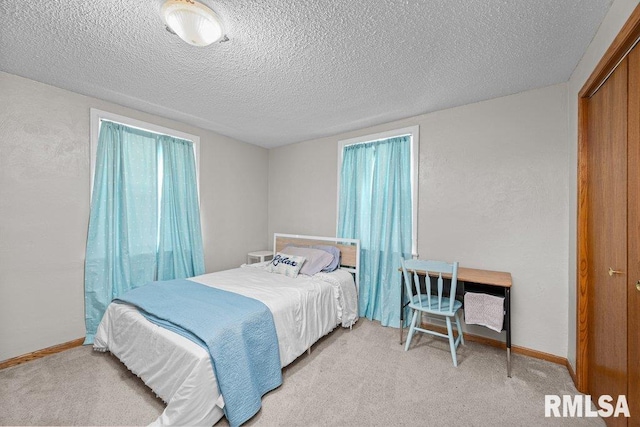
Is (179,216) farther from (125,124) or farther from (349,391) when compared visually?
(349,391)

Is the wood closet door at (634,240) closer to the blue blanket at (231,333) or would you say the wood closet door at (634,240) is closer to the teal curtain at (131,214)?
the blue blanket at (231,333)

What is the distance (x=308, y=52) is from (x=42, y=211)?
9.06 ft

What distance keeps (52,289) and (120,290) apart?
52cm

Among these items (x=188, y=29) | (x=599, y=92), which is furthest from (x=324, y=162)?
(x=599, y=92)

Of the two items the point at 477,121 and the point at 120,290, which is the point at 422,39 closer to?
the point at 477,121

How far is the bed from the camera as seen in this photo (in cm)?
151

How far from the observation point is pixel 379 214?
3.25m

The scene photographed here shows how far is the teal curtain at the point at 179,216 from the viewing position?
3113mm

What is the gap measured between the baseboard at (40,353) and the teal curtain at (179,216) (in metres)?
0.90

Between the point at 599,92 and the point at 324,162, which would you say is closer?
the point at 599,92

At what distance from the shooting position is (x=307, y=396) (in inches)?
73.5

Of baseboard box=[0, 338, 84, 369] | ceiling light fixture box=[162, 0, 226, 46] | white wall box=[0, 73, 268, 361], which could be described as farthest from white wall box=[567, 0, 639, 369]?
baseboard box=[0, 338, 84, 369]

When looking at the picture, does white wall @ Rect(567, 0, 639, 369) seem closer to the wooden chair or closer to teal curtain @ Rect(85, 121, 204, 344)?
the wooden chair

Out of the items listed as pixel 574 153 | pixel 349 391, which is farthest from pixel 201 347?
pixel 574 153
